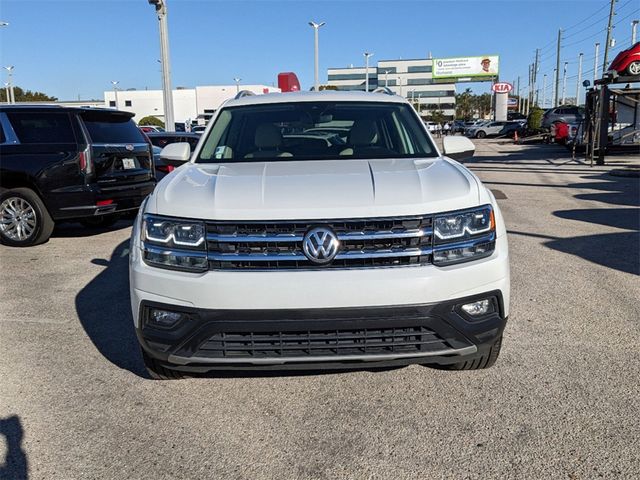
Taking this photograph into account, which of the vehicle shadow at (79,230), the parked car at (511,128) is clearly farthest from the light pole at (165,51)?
the parked car at (511,128)

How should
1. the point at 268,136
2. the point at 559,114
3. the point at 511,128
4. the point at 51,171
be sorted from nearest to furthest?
the point at 268,136 → the point at 51,171 → the point at 559,114 → the point at 511,128

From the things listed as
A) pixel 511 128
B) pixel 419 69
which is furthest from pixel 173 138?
pixel 419 69

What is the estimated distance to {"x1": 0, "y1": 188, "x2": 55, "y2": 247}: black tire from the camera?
7.40m

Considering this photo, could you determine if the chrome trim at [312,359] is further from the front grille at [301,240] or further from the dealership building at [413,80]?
the dealership building at [413,80]

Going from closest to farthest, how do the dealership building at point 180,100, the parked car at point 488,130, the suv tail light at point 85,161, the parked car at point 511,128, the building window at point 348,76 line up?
the suv tail light at point 85,161
the parked car at point 511,128
the parked car at point 488,130
the dealership building at point 180,100
the building window at point 348,76

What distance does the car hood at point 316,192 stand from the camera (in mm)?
2795

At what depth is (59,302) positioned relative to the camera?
5.18 m

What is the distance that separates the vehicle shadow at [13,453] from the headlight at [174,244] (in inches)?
43.8

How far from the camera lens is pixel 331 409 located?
10.3ft

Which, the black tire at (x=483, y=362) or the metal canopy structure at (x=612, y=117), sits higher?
the metal canopy structure at (x=612, y=117)

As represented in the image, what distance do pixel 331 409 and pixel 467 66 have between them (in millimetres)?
81338

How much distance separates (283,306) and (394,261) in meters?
0.60

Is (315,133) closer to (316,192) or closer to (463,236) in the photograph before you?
(316,192)

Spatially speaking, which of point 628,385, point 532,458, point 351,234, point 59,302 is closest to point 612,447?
point 532,458
